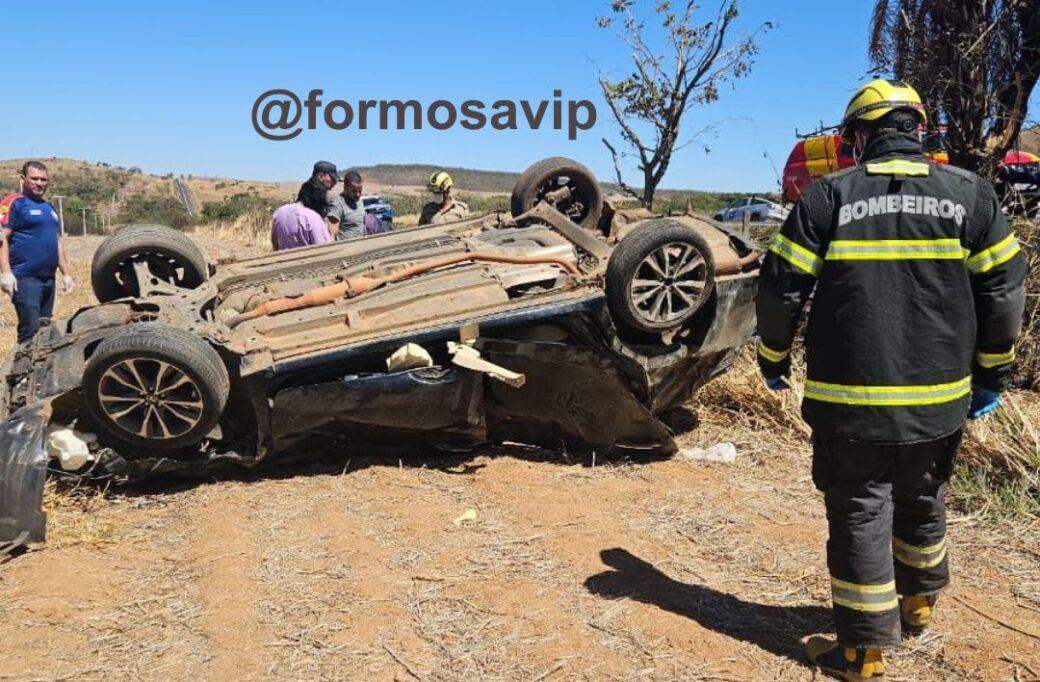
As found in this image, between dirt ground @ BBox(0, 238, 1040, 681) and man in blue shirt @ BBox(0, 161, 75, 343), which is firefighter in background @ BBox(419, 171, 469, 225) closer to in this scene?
man in blue shirt @ BBox(0, 161, 75, 343)

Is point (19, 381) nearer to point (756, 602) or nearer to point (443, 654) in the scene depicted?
point (443, 654)

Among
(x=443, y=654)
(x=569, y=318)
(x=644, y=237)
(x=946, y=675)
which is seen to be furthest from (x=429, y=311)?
(x=946, y=675)

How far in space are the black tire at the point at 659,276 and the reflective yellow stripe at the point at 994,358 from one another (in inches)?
78.5

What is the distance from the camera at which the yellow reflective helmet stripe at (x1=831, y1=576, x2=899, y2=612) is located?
2.75 meters

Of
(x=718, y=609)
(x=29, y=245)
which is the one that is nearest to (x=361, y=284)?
(x=718, y=609)

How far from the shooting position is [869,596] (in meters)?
2.75

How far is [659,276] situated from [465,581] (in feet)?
6.68

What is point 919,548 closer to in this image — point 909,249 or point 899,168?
point 909,249

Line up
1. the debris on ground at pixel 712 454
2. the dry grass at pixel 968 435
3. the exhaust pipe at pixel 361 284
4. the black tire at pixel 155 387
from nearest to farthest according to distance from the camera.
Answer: the black tire at pixel 155 387, the dry grass at pixel 968 435, the exhaust pipe at pixel 361 284, the debris on ground at pixel 712 454

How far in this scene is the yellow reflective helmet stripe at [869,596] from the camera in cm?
275

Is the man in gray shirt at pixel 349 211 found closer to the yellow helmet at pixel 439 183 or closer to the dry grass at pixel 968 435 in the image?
the yellow helmet at pixel 439 183

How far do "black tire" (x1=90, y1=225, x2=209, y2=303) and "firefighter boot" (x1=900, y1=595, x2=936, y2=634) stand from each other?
14.4 feet

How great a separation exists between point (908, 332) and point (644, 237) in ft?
6.72

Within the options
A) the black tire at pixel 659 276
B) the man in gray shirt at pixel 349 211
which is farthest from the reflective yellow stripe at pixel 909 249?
the man in gray shirt at pixel 349 211
